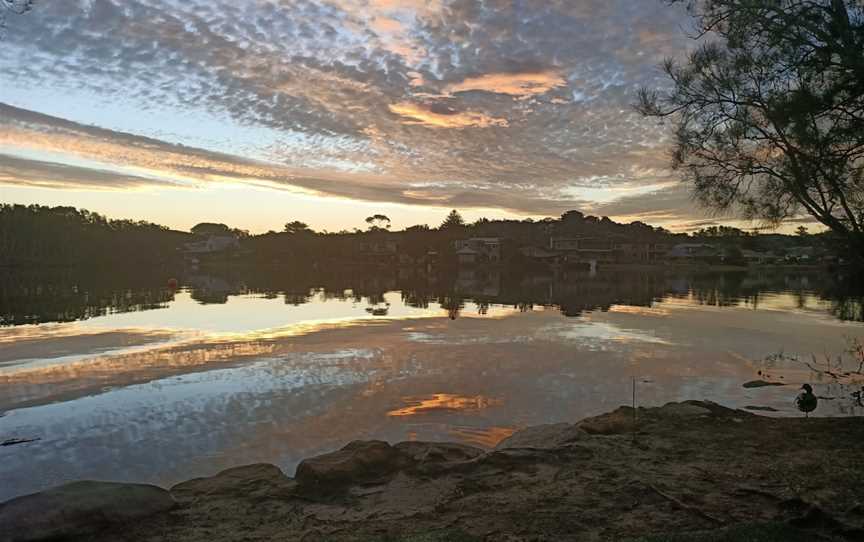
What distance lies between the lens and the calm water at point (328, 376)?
Answer: 942 centimetres

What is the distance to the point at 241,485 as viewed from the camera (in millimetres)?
7250

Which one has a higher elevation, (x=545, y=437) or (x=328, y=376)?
(x=545, y=437)

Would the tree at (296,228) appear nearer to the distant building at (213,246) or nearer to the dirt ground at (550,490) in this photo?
the distant building at (213,246)

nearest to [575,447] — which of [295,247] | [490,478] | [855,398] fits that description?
[490,478]

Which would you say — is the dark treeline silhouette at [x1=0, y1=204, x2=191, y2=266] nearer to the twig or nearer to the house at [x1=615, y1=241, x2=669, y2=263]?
the house at [x1=615, y1=241, x2=669, y2=263]

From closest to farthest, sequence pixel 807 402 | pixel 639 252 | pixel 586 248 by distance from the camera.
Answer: pixel 807 402, pixel 639 252, pixel 586 248

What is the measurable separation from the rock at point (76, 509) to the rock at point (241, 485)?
0.48m

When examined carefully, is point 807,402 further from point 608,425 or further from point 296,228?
point 296,228

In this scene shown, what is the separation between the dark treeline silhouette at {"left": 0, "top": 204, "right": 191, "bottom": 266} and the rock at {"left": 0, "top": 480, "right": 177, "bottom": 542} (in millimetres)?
109191

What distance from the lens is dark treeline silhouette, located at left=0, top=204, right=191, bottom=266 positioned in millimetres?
96188

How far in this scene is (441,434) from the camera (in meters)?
9.99

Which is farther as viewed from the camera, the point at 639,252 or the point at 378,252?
the point at 639,252

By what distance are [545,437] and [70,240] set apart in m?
118

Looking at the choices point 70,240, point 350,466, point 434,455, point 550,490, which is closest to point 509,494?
point 550,490
